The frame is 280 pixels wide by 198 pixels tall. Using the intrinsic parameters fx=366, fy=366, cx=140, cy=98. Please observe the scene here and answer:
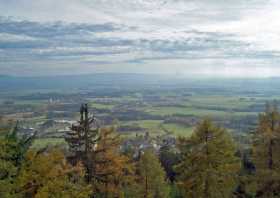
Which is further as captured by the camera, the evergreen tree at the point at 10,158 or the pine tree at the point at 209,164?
the pine tree at the point at 209,164

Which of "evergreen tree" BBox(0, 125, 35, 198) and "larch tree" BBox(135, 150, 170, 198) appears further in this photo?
"larch tree" BBox(135, 150, 170, 198)

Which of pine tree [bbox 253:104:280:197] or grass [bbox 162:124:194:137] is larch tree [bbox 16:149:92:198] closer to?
pine tree [bbox 253:104:280:197]

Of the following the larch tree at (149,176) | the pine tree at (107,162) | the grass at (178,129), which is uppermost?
the pine tree at (107,162)

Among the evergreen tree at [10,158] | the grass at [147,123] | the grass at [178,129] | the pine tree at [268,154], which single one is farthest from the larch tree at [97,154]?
the grass at [147,123]

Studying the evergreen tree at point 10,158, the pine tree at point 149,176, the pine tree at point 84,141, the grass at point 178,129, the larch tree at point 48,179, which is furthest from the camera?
the grass at point 178,129

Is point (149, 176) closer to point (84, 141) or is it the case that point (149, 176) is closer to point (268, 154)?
point (84, 141)

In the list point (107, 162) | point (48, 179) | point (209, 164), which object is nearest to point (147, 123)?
point (107, 162)

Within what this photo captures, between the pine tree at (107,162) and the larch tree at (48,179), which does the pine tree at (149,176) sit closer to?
the pine tree at (107,162)

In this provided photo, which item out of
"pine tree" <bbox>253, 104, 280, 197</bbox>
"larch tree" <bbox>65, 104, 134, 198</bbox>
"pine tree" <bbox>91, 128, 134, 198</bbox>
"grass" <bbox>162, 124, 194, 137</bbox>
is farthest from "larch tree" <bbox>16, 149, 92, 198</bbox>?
"grass" <bbox>162, 124, 194, 137</bbox>
